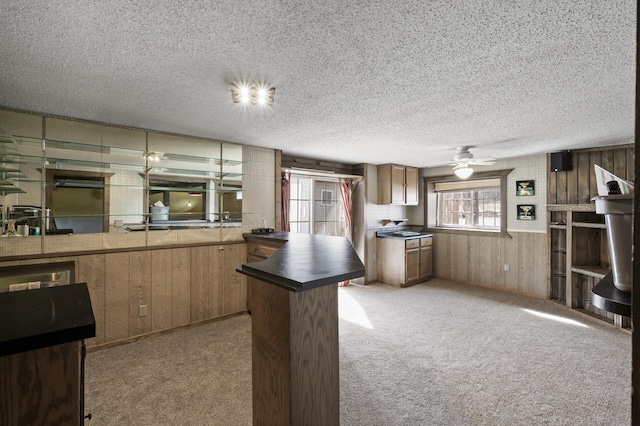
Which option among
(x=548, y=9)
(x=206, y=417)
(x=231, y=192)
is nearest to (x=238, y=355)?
(x=206, y=417)

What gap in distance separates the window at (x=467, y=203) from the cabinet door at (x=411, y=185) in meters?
0.29

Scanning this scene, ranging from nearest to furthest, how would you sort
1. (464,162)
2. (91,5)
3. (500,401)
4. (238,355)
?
(91,5) < (500,401) < (238,355) < (464,162)

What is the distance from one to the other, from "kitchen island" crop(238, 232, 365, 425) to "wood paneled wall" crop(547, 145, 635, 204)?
4655mm

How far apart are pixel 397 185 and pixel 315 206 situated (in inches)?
69.2

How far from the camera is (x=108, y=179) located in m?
3.08

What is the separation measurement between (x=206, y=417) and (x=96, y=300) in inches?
73.4

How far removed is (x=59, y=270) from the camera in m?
2.53

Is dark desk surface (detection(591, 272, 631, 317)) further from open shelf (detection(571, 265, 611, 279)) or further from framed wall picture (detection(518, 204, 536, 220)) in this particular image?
framed wall picture (detection(518, 204, 536, 220))

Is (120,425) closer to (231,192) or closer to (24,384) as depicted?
(24,384)

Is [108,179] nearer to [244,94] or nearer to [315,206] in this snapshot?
[244,94]

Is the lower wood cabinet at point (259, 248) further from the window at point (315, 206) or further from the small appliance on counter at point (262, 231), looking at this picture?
the window at point (315, 206)

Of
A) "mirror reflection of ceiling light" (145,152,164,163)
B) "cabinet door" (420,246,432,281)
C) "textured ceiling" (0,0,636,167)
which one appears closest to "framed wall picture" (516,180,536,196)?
"textured ceiling" (0,0,636,167)

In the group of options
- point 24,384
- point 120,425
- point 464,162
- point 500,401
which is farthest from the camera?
point 464,162

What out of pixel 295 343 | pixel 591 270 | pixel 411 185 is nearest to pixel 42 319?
pixel 295 343
